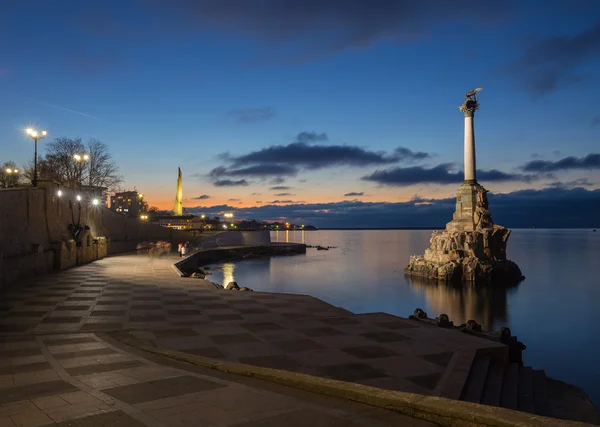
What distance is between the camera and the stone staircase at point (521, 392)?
7777 millimetres

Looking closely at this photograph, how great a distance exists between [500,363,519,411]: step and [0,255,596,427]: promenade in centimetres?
61

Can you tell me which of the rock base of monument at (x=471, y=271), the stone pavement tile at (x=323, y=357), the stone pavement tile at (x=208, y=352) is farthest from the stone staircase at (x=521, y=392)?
the rock base of monument at (x=471, y=271)

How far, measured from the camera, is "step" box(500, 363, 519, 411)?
8379mm

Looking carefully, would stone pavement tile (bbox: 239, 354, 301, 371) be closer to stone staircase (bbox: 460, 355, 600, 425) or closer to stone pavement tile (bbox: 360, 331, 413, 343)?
stone pavement tile (bbox: 360, 331, 413, 343)

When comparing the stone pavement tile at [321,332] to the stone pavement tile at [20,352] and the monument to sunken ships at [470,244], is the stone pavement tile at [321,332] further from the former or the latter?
the monument to sunken ships at [470,244]

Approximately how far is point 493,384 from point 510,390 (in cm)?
94

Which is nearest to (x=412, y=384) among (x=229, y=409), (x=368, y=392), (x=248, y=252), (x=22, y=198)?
(x=368, y=392)

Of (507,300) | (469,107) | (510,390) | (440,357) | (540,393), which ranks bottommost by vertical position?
(507,300)

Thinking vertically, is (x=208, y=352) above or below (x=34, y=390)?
below

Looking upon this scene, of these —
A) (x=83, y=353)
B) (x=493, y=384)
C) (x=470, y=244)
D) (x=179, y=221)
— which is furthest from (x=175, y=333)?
(x=179, y=221)

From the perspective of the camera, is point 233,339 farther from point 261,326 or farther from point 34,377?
point 34,377

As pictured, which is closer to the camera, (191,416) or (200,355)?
(191,416)

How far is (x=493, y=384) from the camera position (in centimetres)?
826

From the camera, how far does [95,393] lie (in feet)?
18.0
